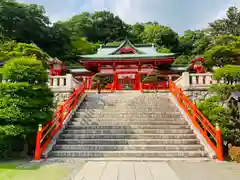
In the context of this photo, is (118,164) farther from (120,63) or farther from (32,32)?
(32,32)

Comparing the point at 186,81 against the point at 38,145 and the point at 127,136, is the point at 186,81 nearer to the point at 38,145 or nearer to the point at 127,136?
the point at 127,136

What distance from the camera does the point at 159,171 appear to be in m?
5.67

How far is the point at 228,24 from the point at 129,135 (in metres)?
39.4

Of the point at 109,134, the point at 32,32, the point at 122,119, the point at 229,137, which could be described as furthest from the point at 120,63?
the point at 32,32

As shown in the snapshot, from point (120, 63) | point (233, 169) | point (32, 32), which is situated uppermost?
point (32, 32)

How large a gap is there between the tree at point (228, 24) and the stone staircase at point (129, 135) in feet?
111

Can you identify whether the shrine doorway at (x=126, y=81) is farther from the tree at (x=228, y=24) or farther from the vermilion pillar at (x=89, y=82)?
the tree at (x=228, y=24)

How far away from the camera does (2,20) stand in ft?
112

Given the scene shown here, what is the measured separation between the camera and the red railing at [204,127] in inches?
279

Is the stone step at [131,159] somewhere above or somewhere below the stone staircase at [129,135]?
below

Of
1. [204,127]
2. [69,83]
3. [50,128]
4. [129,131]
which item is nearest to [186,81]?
[204,127]

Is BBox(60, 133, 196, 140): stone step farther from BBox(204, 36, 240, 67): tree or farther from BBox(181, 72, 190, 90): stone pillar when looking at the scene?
BBox(204, 36, 240, 67): tree

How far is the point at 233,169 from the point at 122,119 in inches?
209

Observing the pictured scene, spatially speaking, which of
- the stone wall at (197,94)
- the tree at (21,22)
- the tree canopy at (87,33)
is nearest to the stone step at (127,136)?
the stone wall at (197,94)
